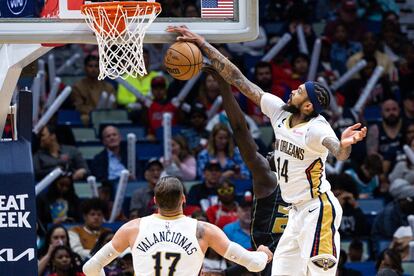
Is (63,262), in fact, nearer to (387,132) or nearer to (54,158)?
(54,158)

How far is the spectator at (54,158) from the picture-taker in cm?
1541

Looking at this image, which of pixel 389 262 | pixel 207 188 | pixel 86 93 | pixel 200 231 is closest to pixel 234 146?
pixel 207 188

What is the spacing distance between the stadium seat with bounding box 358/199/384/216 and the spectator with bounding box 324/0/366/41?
4.29 meters

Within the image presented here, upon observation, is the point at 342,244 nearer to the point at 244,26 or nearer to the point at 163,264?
the point at 244,26

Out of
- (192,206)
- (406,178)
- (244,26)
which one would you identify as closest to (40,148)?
(192,206)

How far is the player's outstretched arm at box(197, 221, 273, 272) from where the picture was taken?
911 cm

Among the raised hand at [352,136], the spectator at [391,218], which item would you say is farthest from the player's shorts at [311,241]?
the spectator at [391,218]

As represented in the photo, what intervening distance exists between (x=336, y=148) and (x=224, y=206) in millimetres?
5110

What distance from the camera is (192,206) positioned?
14.7m

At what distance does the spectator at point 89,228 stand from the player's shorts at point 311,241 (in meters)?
4.21

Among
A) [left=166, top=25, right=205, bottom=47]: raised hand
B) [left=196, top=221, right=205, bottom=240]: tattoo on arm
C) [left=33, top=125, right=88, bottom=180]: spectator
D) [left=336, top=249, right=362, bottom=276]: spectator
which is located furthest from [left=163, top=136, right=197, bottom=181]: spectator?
[left=196, top=221, right=205, bottom=240]: tattoo on arm

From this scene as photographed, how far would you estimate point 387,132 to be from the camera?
17156 mm

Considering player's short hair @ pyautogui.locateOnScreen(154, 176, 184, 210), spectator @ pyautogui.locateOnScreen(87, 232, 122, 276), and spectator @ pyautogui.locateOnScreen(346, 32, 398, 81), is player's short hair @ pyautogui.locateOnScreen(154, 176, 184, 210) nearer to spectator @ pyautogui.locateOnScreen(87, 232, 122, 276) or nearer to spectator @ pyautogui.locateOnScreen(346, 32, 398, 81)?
spectator @ pyautogui.locateOnScreen(87, 232, 122, 276)

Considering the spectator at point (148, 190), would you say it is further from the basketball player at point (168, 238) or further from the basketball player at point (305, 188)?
the basketball player at point (168, 238)
